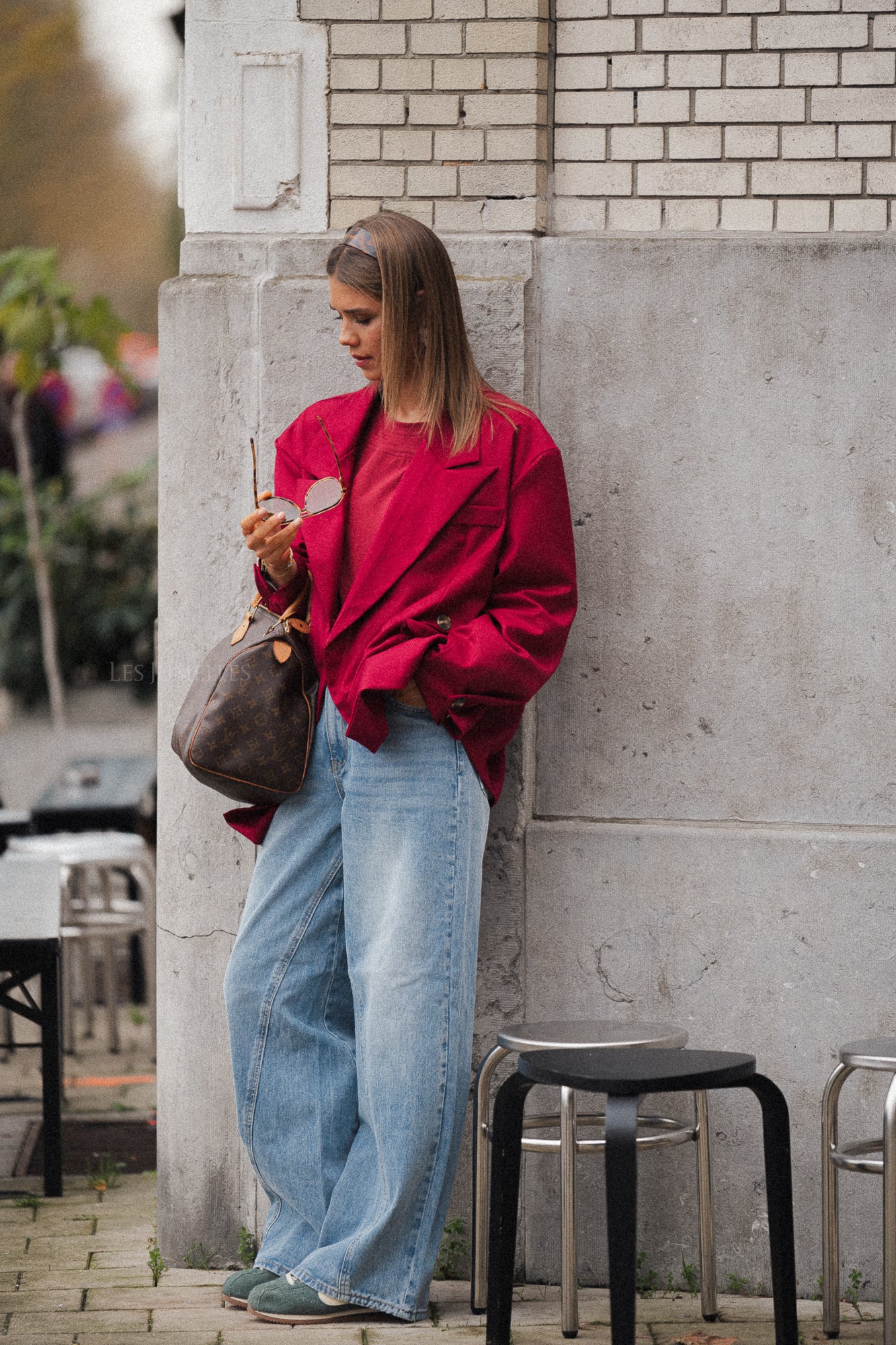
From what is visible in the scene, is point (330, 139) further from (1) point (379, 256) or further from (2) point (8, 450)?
(2) point (8, 450)

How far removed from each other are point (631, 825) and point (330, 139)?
178 centimetres

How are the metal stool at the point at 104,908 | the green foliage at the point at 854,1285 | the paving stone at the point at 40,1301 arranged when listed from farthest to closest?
the metal stool at the point at 104,908, the green foliage at the point at 854,1285, the paving stone at the point at 40,1301

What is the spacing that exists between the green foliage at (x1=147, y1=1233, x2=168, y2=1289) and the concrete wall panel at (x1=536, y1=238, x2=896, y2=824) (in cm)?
152

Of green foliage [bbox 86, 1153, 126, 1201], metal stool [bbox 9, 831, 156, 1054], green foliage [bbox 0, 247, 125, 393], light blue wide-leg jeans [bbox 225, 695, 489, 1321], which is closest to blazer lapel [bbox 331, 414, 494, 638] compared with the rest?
light blue wide-leg jeans [bbox 225, 695, 489, 1321]

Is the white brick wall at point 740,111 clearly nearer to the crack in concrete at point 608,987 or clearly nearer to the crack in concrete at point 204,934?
the crack in concrete at point 608,987

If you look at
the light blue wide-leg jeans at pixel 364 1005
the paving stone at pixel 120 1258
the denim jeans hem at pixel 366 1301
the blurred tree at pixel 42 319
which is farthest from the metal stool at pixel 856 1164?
A: the blurred tree at pixel 42 319

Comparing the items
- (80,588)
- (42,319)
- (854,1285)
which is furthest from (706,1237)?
(80,588)

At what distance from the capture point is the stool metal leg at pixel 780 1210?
10.9 ft

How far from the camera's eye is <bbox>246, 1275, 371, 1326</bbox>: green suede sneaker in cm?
359

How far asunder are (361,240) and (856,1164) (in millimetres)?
2168

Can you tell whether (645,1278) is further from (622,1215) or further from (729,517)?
(729,517)

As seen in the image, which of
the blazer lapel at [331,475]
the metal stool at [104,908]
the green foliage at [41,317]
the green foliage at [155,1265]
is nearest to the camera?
the blazer lapel at [331,475]

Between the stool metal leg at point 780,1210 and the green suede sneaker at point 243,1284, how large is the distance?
3.60ft

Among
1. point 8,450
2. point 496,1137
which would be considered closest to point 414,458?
point 496,1137
